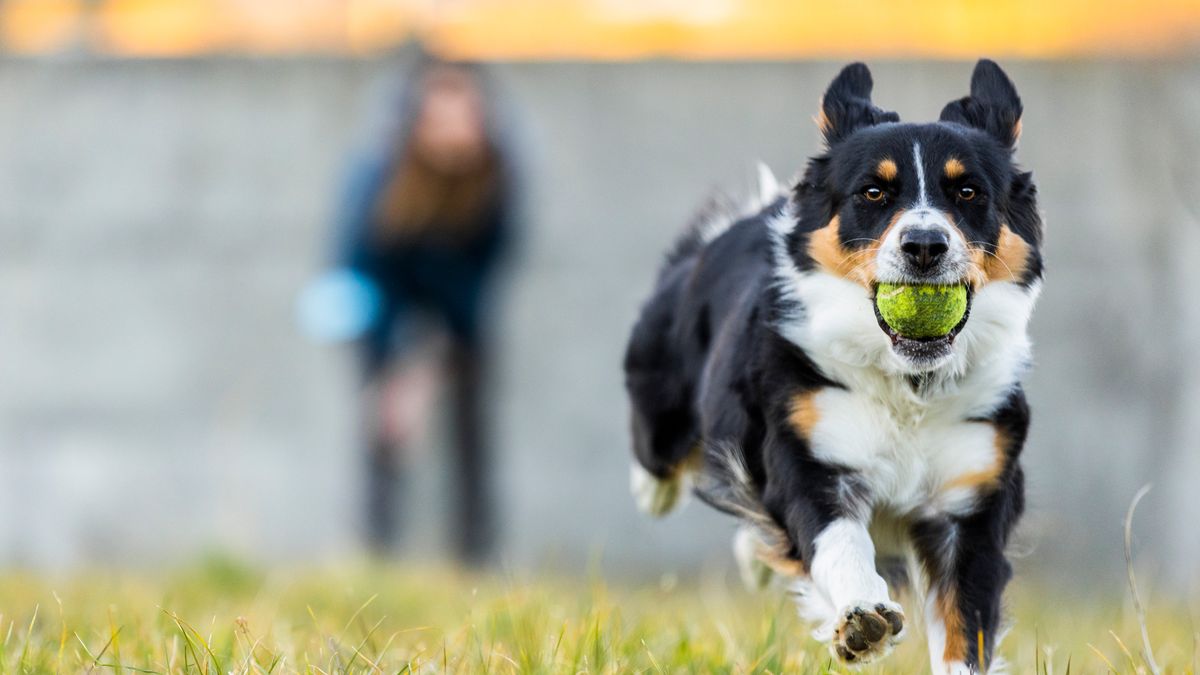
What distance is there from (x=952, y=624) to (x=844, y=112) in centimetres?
107

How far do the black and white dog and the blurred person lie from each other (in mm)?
3876

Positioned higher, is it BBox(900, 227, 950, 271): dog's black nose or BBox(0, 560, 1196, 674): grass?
BBox(900, 227, 950, 271): dog's black nose

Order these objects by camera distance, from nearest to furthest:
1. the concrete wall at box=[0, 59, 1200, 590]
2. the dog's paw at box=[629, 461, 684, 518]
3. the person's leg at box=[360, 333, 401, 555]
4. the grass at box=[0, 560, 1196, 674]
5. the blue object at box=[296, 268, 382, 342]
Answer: the grass at box=[0, 560, 1196, 674] < the dog's paw at box=[629, 461, 684, 518] < the blue object at box=[296, 268, 382, 342] < the person's leg at box=[360, 333, 401, 555] < the concrete wall at box=[0, 59, 1200, 590]

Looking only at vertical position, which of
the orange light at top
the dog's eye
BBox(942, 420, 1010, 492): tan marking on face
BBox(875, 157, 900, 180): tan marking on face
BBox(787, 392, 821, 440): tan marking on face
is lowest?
BBox(942, 420, 1010, 492): tan marking on face

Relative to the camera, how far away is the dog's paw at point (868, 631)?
9.73 feet

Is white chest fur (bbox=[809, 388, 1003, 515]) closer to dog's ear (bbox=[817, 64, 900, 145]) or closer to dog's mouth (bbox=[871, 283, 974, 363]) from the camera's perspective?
dog's mouth (bbox=[871, 283, 974, 363])

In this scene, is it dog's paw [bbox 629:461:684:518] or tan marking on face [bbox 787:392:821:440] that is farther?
dog's paw [bbox 629:461:684:518]

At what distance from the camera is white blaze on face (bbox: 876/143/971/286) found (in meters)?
3.02

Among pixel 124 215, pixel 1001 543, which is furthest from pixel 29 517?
pixel 1001 543

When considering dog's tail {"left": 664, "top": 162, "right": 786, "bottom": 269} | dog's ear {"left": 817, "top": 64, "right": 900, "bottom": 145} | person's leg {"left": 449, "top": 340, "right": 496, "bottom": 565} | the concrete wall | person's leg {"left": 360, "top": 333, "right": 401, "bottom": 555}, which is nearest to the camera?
dog's ear {"left": 817, "top": 64, "right": 900, "bottom": 145}

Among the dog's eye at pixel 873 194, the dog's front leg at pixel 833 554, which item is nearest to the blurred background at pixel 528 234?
the dog's front leg at pixel 833 554

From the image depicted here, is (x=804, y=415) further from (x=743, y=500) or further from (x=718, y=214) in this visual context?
(x=718, y=214)

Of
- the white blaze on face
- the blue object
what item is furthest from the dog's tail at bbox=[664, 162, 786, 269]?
the blue object

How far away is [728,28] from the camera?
28.4 ft
